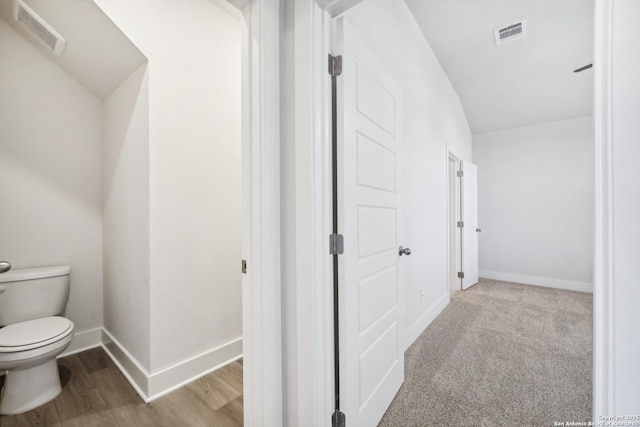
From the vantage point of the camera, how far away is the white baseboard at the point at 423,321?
2.26 meters

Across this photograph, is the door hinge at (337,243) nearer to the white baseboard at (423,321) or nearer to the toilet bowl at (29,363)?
the white baseboard at (423,321)

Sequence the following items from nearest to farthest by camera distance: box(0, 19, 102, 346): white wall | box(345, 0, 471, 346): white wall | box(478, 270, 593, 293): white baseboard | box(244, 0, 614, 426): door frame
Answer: box(244, 0, 614, 426): door frame
box(0, 19, 102, 346): white wall
box(345, 0, 471, 346): white wall
box(478, 270, 593, 293): white baseboard

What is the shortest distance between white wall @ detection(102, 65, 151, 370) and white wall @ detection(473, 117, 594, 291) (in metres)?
5.21

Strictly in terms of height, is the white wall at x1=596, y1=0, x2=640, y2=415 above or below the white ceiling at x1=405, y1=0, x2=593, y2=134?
below

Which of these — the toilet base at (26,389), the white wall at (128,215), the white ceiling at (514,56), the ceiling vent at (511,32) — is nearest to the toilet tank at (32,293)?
the white wall at (128,215)

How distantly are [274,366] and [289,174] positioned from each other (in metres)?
0.87

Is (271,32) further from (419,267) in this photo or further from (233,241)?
(419,267)

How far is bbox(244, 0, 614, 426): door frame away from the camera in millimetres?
1078

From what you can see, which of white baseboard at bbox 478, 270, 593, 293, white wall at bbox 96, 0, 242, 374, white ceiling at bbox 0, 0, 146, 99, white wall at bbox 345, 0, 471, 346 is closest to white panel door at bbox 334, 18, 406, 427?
white wall at bbox 345, 0, 471, 346

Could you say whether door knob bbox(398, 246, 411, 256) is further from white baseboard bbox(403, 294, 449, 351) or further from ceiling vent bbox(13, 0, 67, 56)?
ceiling vent bbox(13, 0, 67, 56)

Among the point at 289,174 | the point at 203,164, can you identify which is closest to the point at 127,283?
the point at 203,164

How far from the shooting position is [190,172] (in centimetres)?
183

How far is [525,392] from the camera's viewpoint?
5.48ft

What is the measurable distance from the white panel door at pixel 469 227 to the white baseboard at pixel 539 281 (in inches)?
25.0
